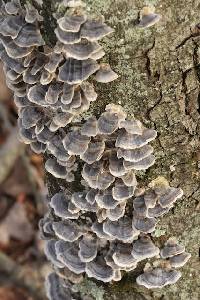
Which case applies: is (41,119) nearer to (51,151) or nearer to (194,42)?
(51,151)

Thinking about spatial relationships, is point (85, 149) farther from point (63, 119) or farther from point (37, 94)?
point (37, 94)

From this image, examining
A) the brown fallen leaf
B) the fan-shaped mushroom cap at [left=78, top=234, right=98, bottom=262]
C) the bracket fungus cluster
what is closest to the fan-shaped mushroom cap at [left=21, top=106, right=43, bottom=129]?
the bracket fungus cluster

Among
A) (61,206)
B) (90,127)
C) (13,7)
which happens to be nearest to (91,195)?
(61,206)

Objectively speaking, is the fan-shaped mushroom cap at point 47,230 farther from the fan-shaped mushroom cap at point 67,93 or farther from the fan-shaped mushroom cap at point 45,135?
the fan-shaped mushroom cap at point 67,93

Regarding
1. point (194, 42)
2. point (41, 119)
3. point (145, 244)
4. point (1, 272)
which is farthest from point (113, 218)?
point (1, 272)

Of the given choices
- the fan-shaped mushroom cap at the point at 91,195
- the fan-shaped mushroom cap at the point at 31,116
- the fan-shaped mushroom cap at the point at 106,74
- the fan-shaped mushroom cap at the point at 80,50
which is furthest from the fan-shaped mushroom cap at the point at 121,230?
the fan-shaped mushroom cap at the point at 80,50

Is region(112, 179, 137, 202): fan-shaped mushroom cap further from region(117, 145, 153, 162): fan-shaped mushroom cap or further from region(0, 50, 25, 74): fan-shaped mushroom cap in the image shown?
region(0, 50, 25, 74): fan-shaped mushroom cap
